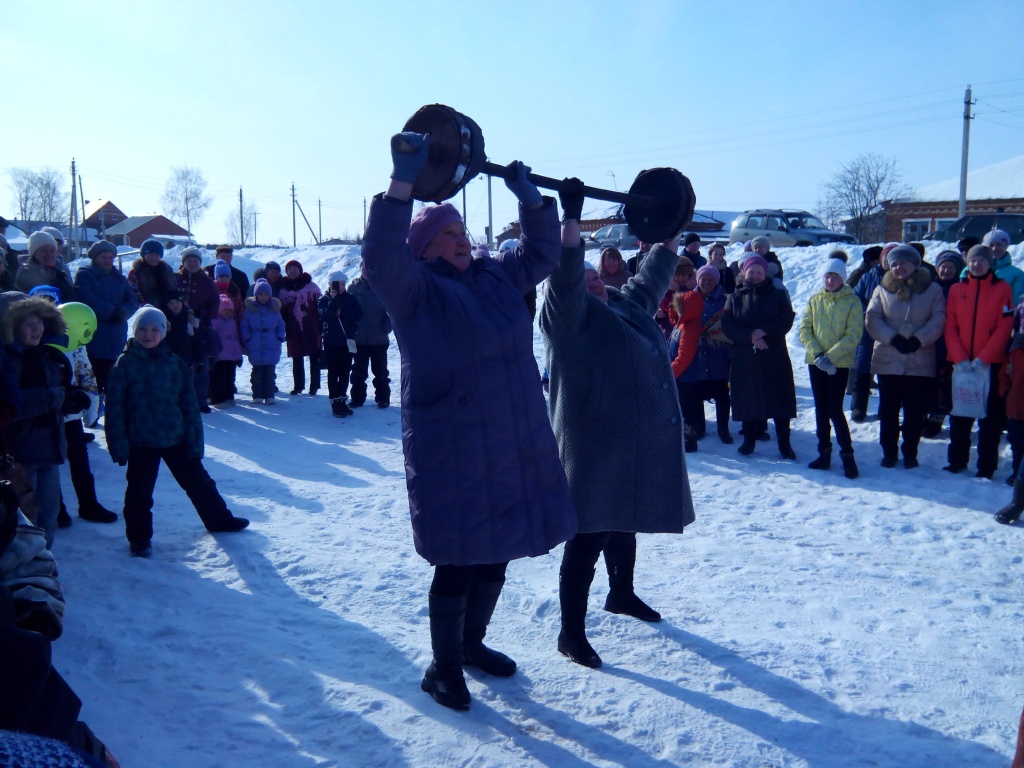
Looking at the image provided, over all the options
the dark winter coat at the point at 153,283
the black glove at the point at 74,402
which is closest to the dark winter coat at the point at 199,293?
the dark winter coat at the point at 153,283

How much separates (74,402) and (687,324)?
518cm

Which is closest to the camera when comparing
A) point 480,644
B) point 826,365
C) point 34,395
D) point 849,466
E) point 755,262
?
point 480,644

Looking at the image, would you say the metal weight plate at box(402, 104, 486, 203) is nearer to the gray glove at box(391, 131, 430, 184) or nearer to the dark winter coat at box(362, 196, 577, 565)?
the gray glove at box(391, 131, 430, 184)

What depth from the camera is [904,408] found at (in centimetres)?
755

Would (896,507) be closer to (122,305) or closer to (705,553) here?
(705,553)

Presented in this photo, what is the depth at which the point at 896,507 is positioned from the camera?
6.44 m

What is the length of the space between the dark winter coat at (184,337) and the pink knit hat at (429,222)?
6366 millimetres

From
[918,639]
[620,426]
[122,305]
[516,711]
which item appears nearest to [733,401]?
[918,639]

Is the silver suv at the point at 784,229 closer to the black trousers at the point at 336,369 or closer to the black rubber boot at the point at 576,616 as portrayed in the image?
the black trousers at the point at 336,369

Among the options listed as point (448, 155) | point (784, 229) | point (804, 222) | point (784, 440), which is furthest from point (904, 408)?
point (804, 222)

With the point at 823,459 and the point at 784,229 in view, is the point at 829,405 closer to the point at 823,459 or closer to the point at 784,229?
the point at 823,459

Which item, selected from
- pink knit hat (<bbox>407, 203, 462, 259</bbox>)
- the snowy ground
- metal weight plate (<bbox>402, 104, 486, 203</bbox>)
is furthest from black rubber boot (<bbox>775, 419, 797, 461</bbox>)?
metal weight plate (<bbox>402, 104, 486, 203</bbox>)

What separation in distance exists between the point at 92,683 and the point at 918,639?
3621 millimetres

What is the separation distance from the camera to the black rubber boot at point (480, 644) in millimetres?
3476
